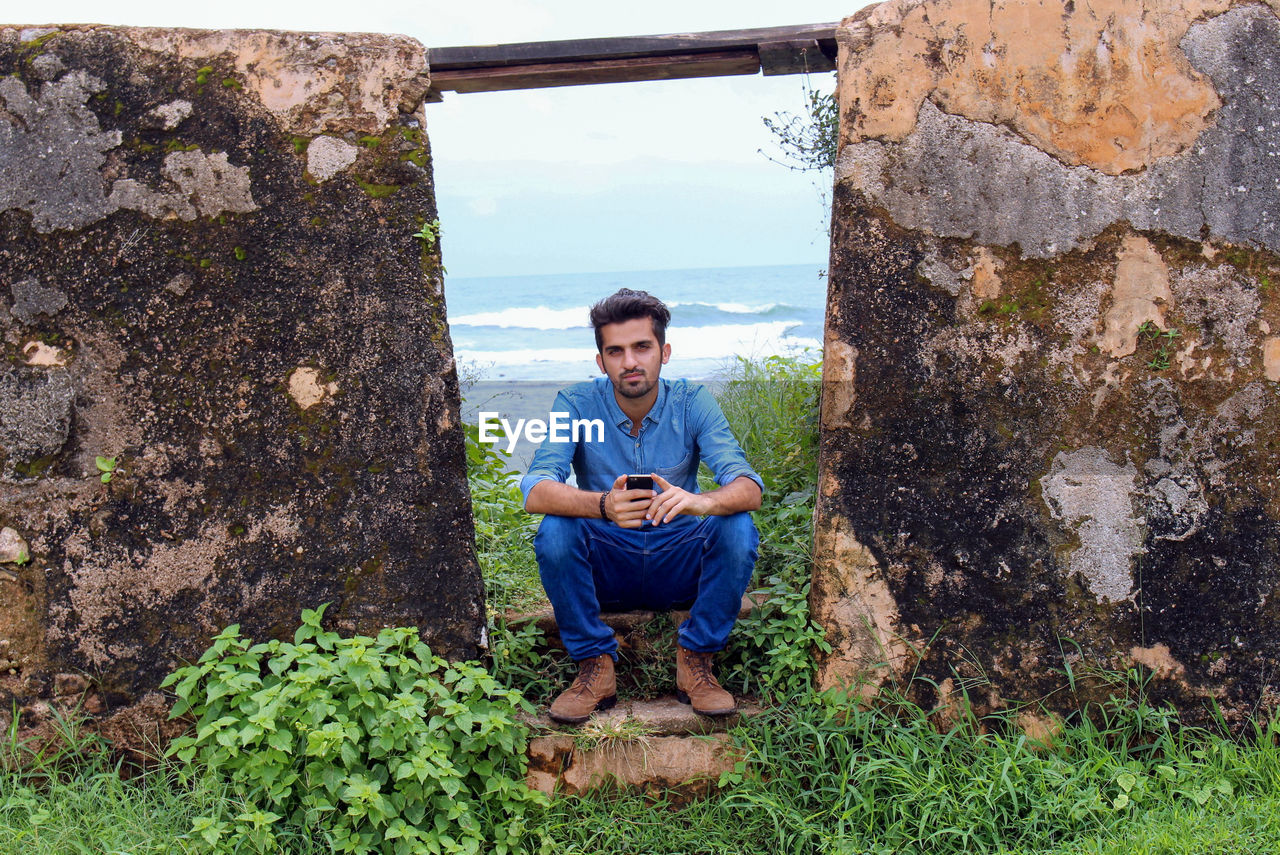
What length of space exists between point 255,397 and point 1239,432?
3.10m

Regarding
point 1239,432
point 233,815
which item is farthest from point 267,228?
point 1239,432

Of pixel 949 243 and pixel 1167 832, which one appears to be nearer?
→ pixel 1167 832

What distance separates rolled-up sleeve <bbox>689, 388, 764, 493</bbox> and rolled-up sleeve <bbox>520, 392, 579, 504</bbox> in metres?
0.43

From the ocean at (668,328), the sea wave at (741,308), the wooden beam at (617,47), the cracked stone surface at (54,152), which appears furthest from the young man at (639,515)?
the sea wave at (741,308)

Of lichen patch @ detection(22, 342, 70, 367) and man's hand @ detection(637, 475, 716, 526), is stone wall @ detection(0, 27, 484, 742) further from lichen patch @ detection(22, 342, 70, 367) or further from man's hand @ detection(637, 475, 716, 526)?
man's hand @ detection(637, 475, 716, 526)

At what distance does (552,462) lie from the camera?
9.98 ft

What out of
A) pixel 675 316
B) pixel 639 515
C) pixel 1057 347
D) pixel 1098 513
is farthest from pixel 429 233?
pixel 675 316

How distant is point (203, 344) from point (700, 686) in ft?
6.34

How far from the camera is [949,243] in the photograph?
284 centimetres

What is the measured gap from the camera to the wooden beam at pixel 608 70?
3.09 meters

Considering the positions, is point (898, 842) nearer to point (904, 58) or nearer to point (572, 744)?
point (572, 744)

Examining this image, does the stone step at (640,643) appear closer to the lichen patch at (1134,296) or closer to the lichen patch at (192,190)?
the lichen patch at (1134,296)

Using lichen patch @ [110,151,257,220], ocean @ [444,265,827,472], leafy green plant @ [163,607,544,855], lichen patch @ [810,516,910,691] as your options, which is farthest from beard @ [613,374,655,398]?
ocean @ [444,265,827,472]

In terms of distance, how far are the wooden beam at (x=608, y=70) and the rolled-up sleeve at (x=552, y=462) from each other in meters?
1.11
